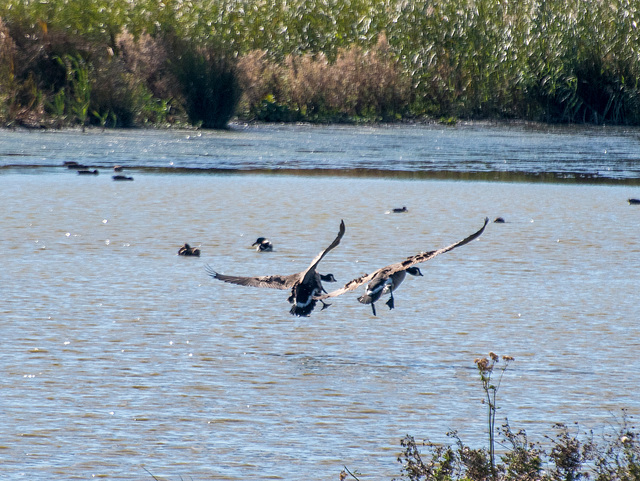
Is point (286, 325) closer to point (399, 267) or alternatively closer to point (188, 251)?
point (399, 267)

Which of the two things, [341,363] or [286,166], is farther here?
[286,166]

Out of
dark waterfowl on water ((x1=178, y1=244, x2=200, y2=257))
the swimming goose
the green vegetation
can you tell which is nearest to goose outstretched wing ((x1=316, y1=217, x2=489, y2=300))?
dark waterfowl on water ((x1=178, y1=244, x2=200, y2=257))

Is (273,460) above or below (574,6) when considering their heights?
below

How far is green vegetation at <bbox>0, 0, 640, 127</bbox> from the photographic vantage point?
17922 millimetres

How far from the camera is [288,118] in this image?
20.2 meters

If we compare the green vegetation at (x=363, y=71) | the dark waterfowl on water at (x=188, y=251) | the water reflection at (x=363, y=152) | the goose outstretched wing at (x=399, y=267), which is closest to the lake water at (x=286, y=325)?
the dark waterfowl on water at (x=188, y=251)

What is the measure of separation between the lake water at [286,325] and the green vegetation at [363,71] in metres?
6.01

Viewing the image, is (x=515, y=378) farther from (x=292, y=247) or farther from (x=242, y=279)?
(x=292, y=247)

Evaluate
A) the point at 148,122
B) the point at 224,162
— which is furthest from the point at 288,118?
the point at 224,162

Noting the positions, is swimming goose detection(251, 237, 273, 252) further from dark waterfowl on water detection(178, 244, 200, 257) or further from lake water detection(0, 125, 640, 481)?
dark waterfowl on water detection(178, 244, 200, 257)

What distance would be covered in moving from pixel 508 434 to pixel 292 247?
4.70m

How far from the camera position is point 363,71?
781 inches

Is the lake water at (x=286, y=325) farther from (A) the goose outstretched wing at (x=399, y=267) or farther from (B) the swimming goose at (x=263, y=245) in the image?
(A) the goose outstretched wing at (x=399, y=267)

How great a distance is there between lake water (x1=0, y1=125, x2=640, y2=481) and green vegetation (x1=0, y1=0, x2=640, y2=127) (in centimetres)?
601
